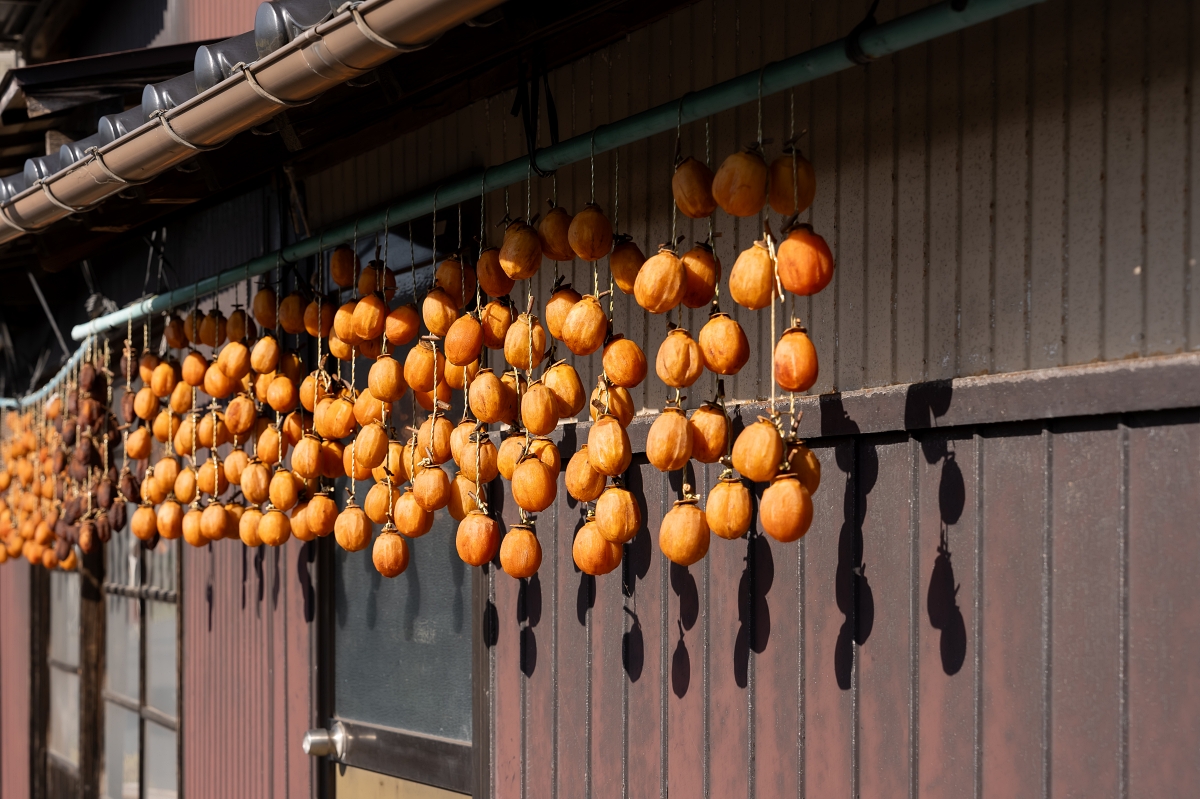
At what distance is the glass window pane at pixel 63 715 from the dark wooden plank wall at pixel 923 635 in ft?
21.9

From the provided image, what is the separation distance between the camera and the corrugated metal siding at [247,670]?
16.3 ft

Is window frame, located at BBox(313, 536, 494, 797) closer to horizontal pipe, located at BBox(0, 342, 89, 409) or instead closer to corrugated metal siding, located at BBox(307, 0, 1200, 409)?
corrugated metal siding, located at BBox(307, 0, 1200, 409)

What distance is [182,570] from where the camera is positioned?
6090 mm

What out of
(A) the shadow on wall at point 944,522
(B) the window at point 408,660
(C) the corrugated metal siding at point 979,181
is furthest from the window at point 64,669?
(A) the shadow on wall at point 944,522

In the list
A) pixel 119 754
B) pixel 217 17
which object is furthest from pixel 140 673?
pixel 217 17

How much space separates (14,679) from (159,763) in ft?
12.1

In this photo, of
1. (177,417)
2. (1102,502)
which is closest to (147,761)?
(177,417)

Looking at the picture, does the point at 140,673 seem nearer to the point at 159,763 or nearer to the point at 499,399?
the point at 159,763

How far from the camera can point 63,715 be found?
9055 millimetres

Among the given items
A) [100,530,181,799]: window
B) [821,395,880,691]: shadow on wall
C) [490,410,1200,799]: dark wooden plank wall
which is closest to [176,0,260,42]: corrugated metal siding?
[100,530,181,799]: window

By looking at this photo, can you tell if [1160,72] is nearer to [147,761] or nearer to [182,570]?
[182,570]

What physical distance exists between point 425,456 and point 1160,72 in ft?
6.73

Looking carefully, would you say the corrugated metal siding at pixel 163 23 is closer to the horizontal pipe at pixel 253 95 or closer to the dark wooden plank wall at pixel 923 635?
the horizontal pipe at pixel 253 95

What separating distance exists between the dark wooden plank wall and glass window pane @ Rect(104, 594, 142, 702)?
491 cm
